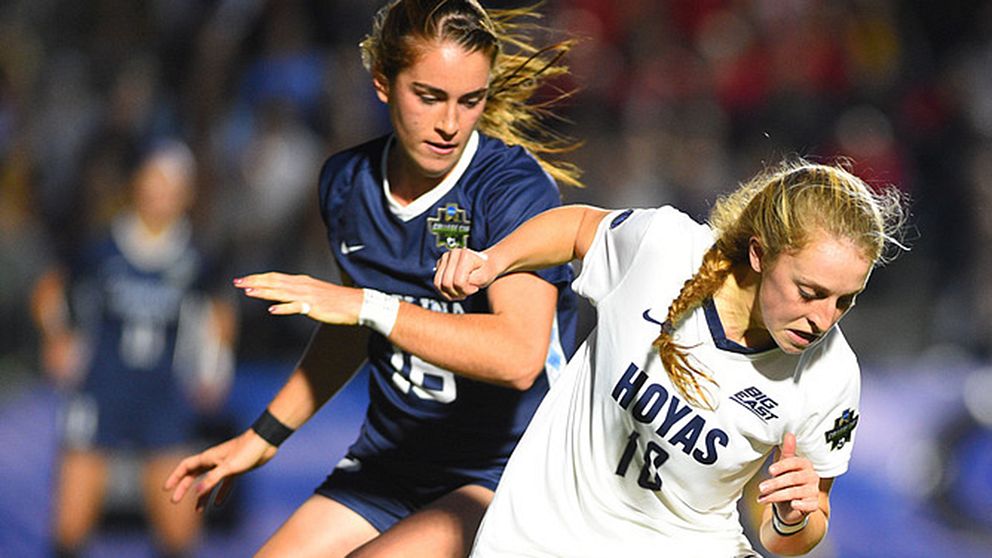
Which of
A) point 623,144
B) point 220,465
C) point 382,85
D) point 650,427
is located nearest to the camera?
point 650,427

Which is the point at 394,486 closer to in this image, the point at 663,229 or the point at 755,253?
the point at 663,229

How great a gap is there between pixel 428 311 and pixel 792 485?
0.91 meters

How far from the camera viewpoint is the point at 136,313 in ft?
20.9

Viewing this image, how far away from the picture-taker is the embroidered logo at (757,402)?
2.73 metres

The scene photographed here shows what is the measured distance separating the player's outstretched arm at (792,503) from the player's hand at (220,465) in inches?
52.7

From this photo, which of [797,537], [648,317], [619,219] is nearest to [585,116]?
[619,219]

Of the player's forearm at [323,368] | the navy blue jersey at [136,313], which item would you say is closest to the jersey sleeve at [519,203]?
the player's forearm at [323,368]

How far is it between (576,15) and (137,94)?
2.90 metres

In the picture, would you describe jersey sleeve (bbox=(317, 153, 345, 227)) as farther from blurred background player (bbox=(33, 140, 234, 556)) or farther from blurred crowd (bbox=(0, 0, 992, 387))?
blurred crowd (bbox=(0, 0, 992, 387))

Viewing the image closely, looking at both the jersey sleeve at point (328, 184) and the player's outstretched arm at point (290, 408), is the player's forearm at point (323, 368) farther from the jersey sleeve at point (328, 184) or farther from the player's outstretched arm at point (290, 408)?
the jersey sleeve at point (328, 184)

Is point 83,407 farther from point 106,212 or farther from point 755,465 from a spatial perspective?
point 755,465

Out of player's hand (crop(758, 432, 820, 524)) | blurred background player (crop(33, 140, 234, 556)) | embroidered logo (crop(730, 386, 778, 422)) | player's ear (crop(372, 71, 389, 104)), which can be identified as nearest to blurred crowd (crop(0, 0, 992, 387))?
blurred background player (crop(33, 140, 234, 556))

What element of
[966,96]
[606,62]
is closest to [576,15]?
[606,62]

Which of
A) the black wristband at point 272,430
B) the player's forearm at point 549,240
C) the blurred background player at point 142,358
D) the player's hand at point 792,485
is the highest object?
the player's forearm at point 549,240
